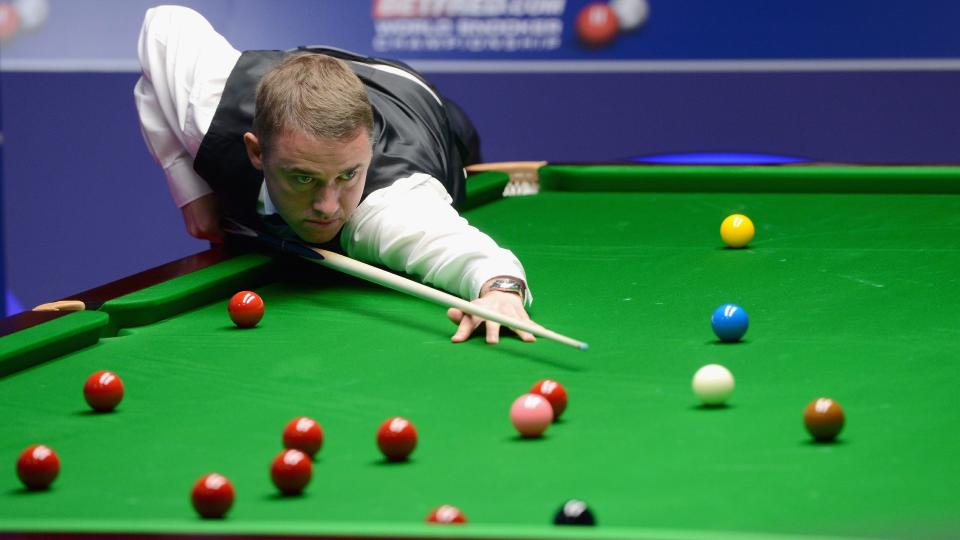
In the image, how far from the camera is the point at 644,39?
589 centimetres

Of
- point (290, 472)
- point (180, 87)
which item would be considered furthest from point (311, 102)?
→ point (290, 472)

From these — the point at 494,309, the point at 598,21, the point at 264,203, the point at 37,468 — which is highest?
the point at 598,21

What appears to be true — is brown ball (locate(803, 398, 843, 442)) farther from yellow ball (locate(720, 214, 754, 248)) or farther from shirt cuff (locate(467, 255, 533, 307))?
yellow ball (locate(720, 214, 754, 248))

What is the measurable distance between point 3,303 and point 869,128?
12.2ft

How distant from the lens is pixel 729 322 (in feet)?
8.29

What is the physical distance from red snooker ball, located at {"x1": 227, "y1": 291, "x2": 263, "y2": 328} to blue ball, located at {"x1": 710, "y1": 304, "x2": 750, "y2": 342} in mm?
890

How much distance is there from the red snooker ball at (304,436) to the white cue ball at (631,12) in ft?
13.8

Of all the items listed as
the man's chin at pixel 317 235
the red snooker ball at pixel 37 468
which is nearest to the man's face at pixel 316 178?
the man's chin at pixel 317 235

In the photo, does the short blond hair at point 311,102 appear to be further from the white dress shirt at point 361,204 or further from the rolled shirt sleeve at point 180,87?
the rolled shirt sleeve at point 180,87

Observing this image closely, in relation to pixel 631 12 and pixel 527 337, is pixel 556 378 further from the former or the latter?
pixel 631 12

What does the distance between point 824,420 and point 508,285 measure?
1.04 m

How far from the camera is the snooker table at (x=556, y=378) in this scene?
166cm

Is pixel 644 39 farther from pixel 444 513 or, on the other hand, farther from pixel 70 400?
pixel 444 513

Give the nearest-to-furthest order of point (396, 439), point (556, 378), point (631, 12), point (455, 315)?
point (396, 439), point (556, 378), point (455, 315), point (631, 12)
